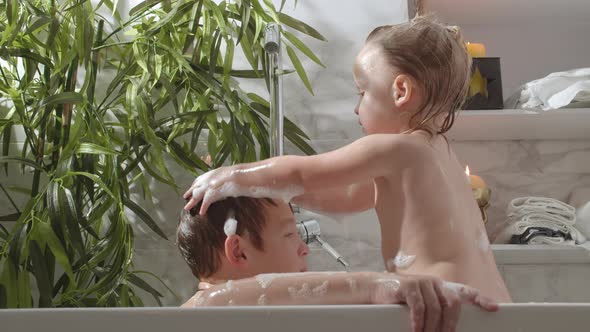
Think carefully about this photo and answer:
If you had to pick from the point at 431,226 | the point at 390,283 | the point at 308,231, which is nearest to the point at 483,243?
the point at 431,226

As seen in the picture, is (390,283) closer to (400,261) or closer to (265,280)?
(265,280)

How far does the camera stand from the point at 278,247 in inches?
52.4

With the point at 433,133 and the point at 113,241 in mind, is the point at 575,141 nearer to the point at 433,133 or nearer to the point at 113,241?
the point at 433,133

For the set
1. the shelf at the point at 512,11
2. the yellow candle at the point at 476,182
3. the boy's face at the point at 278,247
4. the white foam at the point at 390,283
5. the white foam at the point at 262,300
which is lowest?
the yellow candle at the point at 476,182

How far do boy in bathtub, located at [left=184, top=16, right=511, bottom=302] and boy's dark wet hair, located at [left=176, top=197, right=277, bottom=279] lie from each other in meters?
0.04

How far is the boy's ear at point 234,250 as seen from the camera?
4.30 ft

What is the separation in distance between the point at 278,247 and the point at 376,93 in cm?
33

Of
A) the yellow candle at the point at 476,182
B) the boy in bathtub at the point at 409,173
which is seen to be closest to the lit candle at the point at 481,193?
the yellow candle at the point at 476,182

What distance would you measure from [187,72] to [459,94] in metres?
0.92

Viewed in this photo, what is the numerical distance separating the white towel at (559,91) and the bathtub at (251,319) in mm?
1404

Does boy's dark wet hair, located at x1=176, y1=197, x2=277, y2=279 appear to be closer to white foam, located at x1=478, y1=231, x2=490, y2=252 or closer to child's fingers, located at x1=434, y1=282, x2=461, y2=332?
white foam, located at x1=478, y1=231, x2=490, y2=252

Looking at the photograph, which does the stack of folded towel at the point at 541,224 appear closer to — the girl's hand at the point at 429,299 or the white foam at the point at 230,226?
the white foam at the point at 230,226

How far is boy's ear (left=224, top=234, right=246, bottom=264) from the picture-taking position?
51.6 inches

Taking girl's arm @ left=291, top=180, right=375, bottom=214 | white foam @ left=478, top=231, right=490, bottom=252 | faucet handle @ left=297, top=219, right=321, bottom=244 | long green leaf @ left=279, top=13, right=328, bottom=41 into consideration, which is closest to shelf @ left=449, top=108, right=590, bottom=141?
long green leaf @ left=279, top=13, right=328, bottom=41
